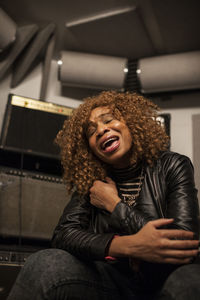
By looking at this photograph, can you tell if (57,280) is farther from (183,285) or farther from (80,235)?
(183,285)

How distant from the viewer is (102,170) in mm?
1271

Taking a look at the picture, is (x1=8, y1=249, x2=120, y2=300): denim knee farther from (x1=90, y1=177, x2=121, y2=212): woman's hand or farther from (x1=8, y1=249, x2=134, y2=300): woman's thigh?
(x1=90, y1=177, x2=121, y2=212): woman's hand

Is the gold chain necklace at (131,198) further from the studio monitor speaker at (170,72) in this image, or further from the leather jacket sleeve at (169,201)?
the studio monitor speaker at (170,72)

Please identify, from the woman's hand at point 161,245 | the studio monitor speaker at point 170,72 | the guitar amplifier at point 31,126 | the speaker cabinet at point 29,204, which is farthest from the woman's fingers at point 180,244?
the studio monitor speaker at point 170,72

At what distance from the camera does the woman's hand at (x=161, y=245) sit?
768 millimetres

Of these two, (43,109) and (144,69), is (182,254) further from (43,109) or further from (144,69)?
(144,69)

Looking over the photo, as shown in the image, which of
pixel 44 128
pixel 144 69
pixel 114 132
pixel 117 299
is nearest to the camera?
pixel 117 299

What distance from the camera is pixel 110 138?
1.16 metres

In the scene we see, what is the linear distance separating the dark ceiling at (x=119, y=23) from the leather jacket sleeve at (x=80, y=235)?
4.90 ft

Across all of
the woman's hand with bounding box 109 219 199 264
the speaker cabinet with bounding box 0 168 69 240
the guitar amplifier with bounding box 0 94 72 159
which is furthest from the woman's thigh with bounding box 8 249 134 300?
the guitar amplifier with bounding box 0 94 72 159

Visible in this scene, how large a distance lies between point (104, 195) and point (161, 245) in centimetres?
33

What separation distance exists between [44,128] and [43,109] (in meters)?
0.14

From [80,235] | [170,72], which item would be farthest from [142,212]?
[170,72]

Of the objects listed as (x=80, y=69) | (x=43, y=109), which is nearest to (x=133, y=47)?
(x=80, y=69)
